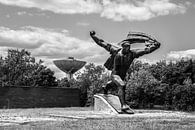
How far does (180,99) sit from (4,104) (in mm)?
14770

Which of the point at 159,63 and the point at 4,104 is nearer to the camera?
the point at 4,104

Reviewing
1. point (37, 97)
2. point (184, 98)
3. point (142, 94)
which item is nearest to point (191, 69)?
A: point (142, 94)

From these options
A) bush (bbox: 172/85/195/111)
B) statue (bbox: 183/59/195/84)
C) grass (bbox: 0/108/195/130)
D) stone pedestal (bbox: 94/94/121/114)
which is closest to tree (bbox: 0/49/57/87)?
statue (bbox: 183/59/195/84)

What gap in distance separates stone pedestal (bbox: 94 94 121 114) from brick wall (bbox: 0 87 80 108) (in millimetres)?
15531

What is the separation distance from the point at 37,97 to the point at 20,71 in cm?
2033

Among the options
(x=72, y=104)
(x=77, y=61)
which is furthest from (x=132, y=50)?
(x=77, y=61)

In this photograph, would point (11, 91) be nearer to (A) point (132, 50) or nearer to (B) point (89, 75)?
(A) point (132, 50)

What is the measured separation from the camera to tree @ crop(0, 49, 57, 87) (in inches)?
2164

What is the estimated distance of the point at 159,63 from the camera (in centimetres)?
4759

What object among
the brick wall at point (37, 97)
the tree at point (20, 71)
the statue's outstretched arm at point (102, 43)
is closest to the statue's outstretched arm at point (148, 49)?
the statue's outstretched arm at point (102, 43)

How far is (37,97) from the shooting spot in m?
36.0

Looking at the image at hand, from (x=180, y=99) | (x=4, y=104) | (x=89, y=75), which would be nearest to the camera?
(x=180, y=99)

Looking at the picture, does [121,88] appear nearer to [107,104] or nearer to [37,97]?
[107,104]

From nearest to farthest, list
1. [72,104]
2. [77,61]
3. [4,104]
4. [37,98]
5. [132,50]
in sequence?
[132,50]
[4,104]
[37,98]
[72,104]
[77,61]
